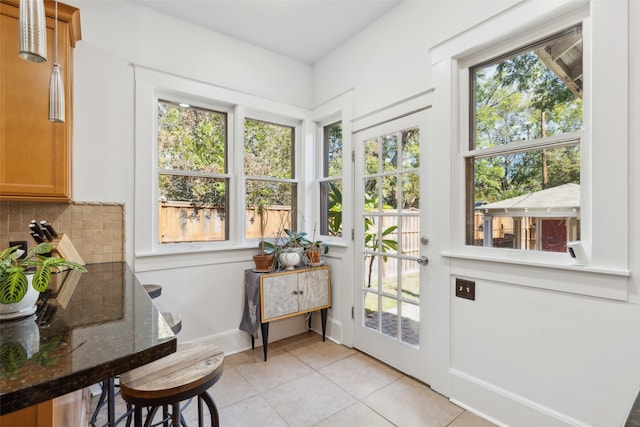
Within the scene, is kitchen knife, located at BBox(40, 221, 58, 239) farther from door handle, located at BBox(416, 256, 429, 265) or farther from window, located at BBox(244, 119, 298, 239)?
door handle, located at BBox(416, 256, 429, 265)

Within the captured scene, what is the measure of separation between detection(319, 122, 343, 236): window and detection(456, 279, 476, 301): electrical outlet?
130cm

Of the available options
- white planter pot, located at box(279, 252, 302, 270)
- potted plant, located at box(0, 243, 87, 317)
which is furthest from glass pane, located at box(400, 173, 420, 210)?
potted plant, located at box(0, 243, 87, 317)

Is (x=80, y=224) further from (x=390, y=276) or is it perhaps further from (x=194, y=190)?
(x=390, y=276)

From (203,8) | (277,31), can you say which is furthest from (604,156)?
(203,8)

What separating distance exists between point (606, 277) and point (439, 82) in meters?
1.47

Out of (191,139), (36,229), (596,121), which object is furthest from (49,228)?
(596,121)

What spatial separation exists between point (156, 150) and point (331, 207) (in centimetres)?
169

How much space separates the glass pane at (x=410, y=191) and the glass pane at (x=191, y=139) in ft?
5.45

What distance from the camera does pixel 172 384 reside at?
1100 millimetres

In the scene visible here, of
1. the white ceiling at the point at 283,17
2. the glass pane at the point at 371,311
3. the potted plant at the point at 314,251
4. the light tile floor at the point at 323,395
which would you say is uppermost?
the white ceiling at the point at 283,17

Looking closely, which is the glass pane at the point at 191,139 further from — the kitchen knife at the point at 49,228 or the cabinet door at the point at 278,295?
the cabinet door at the point at 278,295

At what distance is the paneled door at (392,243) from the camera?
2.24 meters

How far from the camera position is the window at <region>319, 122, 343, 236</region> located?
10.1ft

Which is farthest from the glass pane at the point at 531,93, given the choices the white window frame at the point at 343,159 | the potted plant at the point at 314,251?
the potted plant at the point at 314,251
